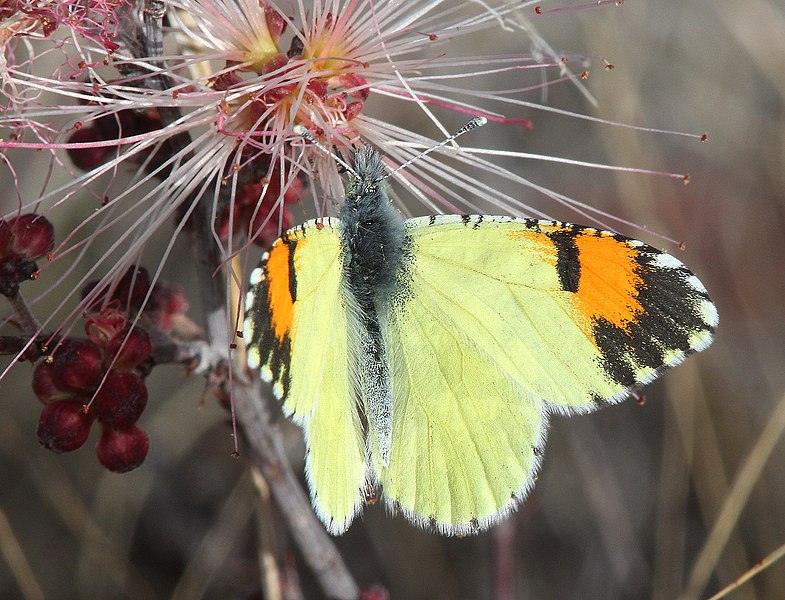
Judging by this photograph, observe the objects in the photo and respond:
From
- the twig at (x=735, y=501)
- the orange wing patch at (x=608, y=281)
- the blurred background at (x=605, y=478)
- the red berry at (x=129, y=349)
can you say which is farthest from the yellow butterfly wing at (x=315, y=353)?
the twig at (x=735, y=501)

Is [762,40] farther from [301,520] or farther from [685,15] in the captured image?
[301,520]

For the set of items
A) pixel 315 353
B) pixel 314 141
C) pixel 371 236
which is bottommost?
pixel 315 353

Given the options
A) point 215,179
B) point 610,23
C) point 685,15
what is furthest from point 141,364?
point 685,15

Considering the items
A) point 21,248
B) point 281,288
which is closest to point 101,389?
point 21,248

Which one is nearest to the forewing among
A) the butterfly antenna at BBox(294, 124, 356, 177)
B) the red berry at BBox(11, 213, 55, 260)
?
the butterfly antenna at BBox(294, 124, 356, 177)

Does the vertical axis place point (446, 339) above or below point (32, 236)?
below

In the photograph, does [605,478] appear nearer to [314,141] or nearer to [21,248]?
[314,141]
